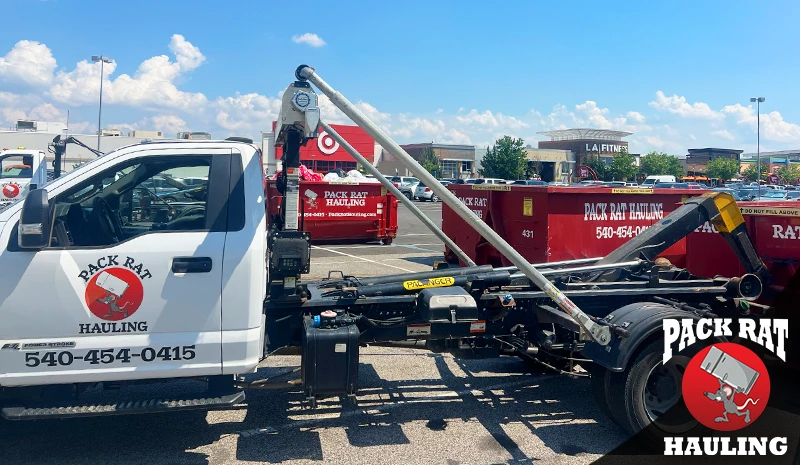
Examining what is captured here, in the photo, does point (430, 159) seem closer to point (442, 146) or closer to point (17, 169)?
point (442, 146)

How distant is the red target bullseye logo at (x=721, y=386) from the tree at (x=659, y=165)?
86.5 m

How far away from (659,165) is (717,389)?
8795 centimetres

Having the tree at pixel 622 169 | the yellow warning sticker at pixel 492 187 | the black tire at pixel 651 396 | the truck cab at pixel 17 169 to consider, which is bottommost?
the black tire at pixel 651 396

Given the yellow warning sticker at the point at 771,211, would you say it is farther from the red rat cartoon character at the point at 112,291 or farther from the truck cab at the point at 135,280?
the red rat cartoon character at the point at 112,291

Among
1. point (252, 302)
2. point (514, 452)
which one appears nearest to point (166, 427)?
point (252, 302)

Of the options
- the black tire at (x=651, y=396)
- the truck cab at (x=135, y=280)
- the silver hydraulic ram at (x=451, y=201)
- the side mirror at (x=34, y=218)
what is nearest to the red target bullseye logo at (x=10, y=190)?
the truck cab at (x=135, y=280)

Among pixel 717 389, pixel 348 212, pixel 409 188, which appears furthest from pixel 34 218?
pixel 409 188

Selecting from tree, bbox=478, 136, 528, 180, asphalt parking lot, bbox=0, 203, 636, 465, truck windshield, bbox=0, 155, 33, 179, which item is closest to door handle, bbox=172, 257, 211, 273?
asphalt parking lot, bbox=0, 203, 636, 465

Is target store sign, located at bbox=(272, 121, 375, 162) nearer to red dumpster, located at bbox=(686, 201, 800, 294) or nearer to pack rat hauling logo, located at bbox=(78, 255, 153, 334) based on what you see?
red dumpster, located at bbox=(686, 201, 800, 294)

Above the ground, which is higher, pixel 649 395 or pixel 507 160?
pixel 507 160

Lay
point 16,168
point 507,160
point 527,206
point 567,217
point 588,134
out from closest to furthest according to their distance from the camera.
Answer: point 567,217
point 527,206
point 16,168
point 507,160
point 588,134

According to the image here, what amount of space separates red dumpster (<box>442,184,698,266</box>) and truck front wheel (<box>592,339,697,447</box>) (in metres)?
4.15

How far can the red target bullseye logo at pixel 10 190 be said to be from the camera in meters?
16.5

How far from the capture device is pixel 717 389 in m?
4.67
